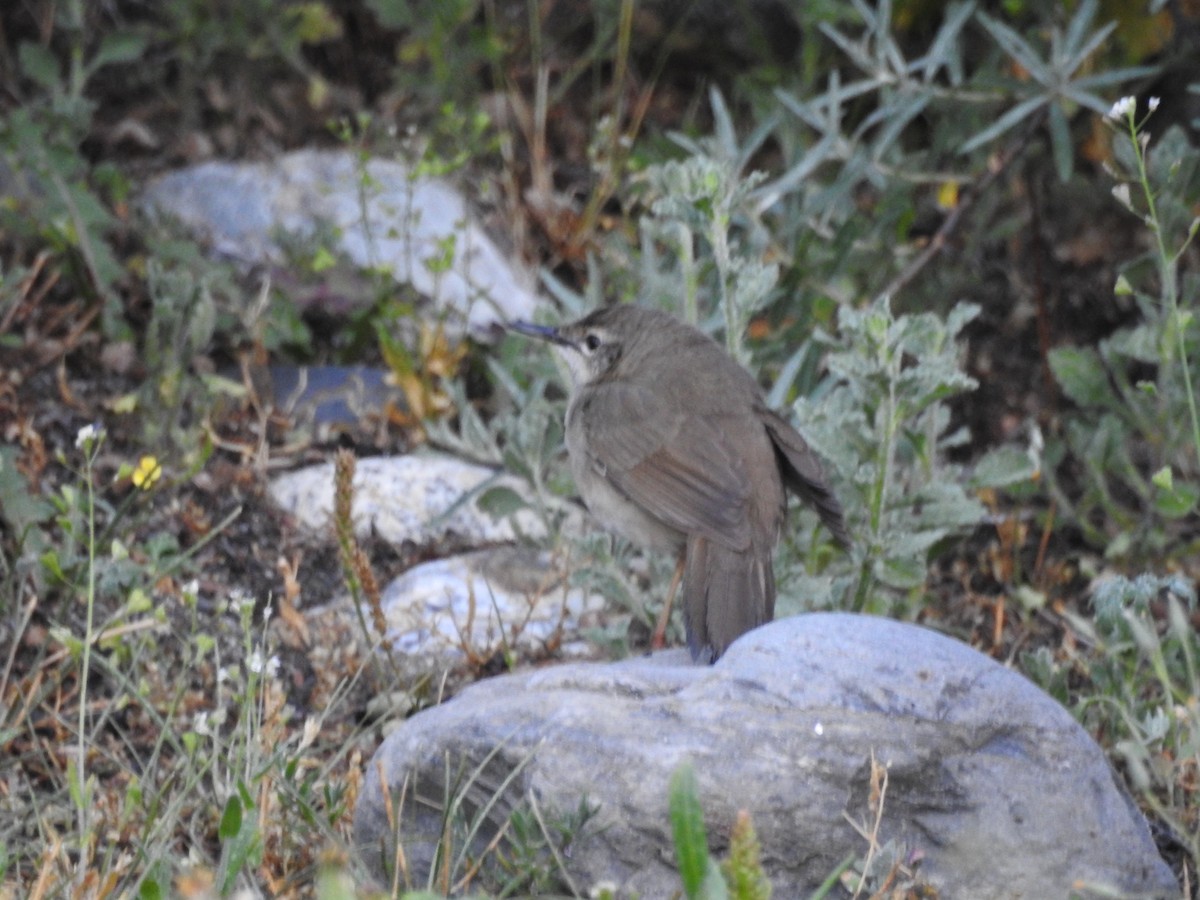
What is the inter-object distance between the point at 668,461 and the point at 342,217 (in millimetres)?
2750

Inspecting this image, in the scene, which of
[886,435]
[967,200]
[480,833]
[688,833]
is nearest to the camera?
[688,833]

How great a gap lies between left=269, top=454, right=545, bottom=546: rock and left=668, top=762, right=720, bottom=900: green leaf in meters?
3.17

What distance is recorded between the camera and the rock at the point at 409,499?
6055mm

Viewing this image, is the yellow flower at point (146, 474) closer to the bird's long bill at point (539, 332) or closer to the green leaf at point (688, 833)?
the bird's long bill at point (539, 332)

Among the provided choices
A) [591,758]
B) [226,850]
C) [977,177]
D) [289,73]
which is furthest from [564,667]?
[289,73]

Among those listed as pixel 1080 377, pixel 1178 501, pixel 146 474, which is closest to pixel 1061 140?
pixel 1080 377

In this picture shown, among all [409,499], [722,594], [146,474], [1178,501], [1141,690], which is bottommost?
[1141,690]

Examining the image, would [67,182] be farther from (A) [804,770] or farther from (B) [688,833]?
(B) [688,833]

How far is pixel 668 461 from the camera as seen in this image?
5.18 meters

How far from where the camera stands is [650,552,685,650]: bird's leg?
5180 millimetres

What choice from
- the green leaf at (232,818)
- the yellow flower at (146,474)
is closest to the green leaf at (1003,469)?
the yellow flower at (146,474)

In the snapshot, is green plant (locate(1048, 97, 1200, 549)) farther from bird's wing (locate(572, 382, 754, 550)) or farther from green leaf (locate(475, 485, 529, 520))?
green leaf (locate(475, 485, 529, 520))

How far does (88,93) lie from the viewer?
7.93 meters

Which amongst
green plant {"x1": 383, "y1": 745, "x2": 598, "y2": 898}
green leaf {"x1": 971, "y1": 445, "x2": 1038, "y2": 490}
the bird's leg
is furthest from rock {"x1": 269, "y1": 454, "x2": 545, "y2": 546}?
green plant {"x1": 383, "y1": 745, "x2": 598, "y2": 898}
